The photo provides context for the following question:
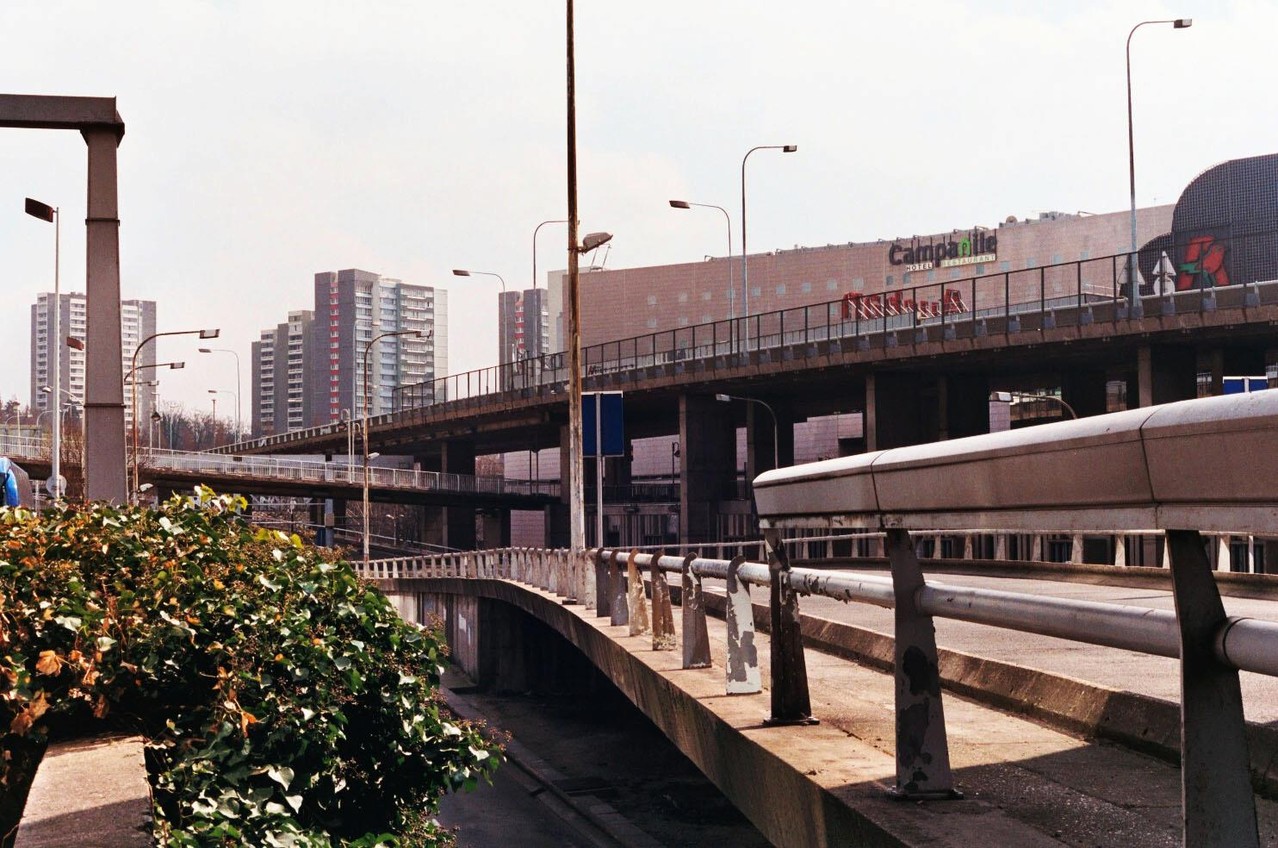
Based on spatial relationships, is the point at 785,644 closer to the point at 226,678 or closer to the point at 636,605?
the point at 226,678

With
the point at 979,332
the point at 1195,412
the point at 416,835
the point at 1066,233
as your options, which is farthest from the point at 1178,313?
the point at 1066,233

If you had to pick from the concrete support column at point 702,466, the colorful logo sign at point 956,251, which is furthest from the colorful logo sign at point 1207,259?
the colorful logo sign at point 956,251

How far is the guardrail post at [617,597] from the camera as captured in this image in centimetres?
1748

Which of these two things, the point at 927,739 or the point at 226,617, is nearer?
the point at 927,739

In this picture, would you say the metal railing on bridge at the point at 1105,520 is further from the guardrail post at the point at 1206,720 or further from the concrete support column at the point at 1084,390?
the concrete support column at the point at 1084,390

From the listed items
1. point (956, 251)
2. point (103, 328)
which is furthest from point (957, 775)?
point (956, 251)

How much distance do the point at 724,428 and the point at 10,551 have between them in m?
70.2

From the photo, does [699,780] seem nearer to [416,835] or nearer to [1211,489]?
[416,835]

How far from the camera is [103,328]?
52.4ft

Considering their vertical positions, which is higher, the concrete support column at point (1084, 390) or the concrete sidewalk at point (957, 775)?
the concrete support column at point (1084, 390)

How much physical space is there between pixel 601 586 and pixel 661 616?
671 cm

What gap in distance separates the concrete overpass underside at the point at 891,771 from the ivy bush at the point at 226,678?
159cm

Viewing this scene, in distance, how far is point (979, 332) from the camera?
5422 centimetres

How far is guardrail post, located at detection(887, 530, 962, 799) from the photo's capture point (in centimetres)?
462
